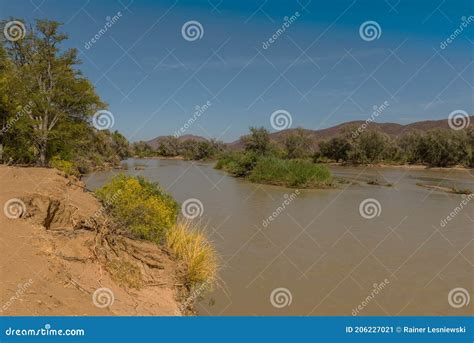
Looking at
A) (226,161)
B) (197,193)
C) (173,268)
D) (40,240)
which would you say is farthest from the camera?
(226,161)

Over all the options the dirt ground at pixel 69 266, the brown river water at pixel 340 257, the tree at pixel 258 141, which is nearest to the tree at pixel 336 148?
the tree at pixel 258 141

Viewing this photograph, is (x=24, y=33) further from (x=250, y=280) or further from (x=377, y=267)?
(x=377, y=267)

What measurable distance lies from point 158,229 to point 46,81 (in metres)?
13.5

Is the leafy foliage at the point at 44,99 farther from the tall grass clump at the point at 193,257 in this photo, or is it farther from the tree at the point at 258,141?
the tree at the point at 258,141

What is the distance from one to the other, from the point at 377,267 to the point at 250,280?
11.9 feet

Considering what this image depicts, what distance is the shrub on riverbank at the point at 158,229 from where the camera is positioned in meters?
7.59

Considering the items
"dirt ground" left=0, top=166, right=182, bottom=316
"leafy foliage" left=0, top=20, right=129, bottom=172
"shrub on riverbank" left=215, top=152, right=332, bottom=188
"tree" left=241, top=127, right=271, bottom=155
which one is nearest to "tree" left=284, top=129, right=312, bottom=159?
"tree" left=241, top=127, right=271, bottom=155

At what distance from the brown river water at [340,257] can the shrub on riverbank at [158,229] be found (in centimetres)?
66

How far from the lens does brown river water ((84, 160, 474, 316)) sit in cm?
802

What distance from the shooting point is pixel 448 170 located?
159 ft

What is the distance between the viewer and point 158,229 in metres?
8.64

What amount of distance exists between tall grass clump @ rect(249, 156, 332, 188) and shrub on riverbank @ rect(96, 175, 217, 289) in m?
17.1

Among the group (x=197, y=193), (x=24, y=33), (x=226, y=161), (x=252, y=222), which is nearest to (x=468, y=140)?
(x=226, y=161)

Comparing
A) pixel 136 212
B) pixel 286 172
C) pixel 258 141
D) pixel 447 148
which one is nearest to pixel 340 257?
pixel 136 212
